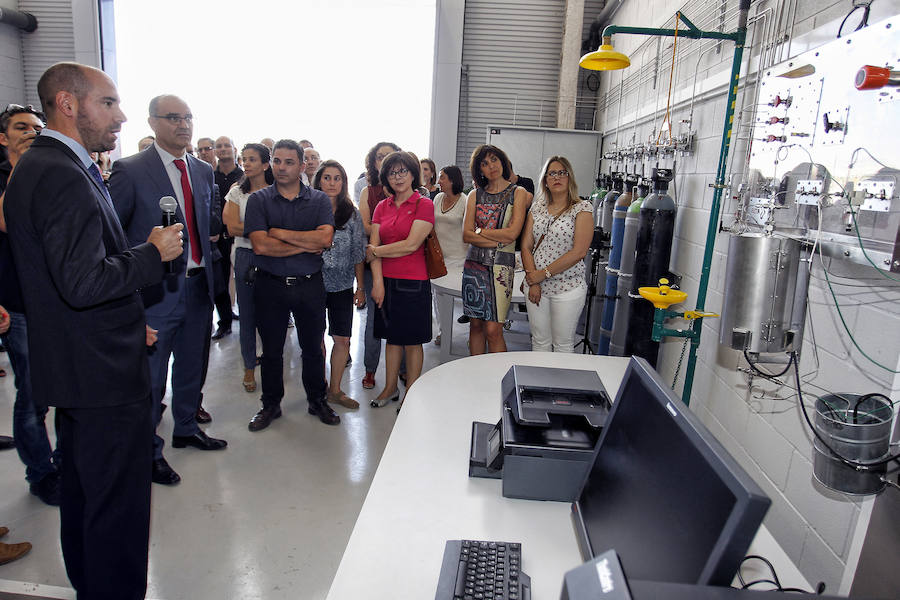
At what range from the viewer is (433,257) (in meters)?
3.14

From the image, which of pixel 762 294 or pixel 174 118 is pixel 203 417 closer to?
pixel 174 118

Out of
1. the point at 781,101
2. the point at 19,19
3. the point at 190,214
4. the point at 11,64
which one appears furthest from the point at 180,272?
the point at 11,64

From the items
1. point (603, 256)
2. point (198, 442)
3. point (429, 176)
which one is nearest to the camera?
point (198, 442)

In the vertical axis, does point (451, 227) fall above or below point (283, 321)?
above

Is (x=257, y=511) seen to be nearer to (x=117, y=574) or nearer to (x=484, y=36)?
(x=117, y=574)

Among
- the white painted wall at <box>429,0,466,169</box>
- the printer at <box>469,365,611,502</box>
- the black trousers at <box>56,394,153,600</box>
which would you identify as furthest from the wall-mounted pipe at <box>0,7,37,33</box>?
the printer at <box>469,365,611,502</box>

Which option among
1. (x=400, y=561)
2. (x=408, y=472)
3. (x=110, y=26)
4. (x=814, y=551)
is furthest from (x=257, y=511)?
(x=110, y=26)

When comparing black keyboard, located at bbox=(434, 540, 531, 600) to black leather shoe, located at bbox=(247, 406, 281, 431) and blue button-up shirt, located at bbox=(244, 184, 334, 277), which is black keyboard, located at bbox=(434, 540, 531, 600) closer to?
blue button-up shirt, located at bbox=(244, 184, 334, 277)

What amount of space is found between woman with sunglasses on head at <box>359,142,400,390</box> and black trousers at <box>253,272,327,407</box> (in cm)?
47

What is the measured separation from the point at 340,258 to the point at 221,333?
201 cm

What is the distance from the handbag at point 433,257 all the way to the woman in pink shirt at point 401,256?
0.10ft

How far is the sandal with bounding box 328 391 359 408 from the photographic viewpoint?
3398 mm

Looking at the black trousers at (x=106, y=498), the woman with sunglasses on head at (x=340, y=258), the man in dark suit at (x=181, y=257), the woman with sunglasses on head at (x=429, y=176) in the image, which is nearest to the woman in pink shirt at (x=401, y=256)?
the woman with sunglasses on head at (x=340, y=258)

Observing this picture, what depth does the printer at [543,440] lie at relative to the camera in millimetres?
1227
